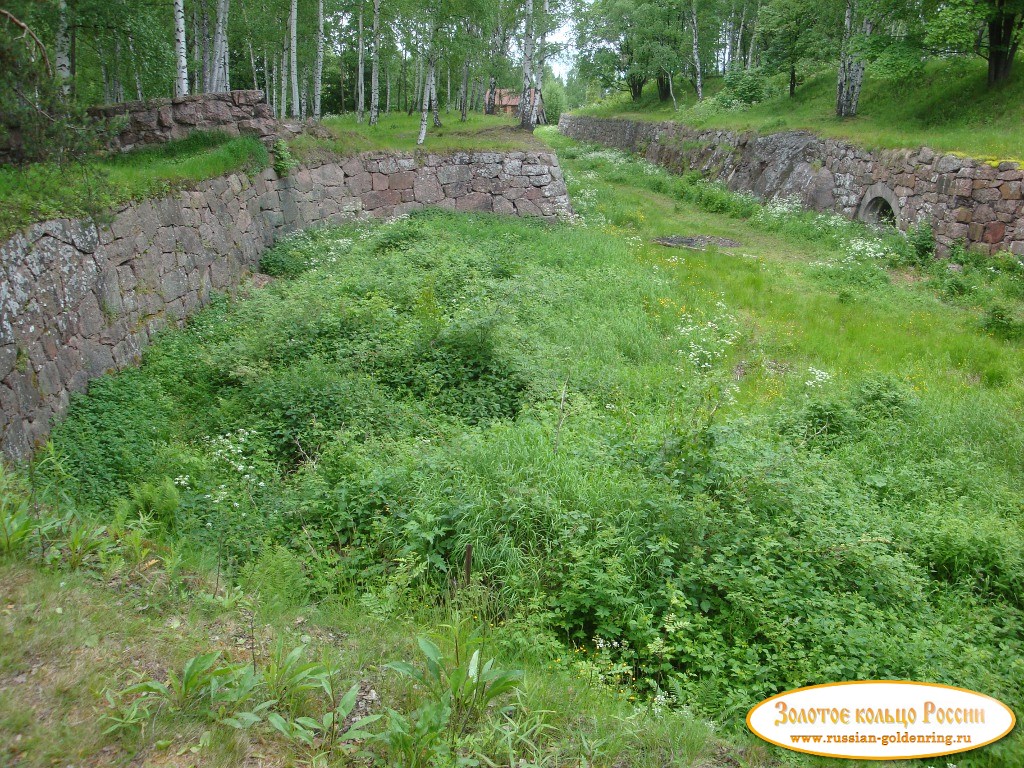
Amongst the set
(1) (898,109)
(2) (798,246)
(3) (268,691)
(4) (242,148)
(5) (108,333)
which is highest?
(1) (898,109)

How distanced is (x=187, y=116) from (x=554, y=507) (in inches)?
458

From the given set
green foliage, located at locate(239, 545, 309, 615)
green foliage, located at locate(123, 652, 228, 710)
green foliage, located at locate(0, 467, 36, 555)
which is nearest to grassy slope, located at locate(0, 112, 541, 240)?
green foliage, located at locate(0, 467, 36, 555)

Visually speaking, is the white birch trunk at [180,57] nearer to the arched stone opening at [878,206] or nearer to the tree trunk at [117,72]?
the tree trunk at [117,72]

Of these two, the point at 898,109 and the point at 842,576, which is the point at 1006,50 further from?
the point at 842,576

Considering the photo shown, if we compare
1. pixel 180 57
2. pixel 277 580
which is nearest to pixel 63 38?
pixel 180 57

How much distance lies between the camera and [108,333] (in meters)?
7.63

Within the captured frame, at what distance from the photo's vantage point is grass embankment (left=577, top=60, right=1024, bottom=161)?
15.0 meters

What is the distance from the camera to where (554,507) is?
15.9 feet

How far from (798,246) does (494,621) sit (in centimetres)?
1471

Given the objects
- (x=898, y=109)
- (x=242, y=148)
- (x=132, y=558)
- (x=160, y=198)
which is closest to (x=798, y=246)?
(x=898, y=109)

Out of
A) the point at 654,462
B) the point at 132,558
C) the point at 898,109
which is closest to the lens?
the point at 132,558

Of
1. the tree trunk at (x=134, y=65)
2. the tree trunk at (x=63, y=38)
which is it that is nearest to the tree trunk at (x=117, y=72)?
the tree trunk at (x=134, y=65)

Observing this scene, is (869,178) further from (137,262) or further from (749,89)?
(137,262)

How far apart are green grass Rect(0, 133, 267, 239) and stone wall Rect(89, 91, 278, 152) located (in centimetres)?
33
